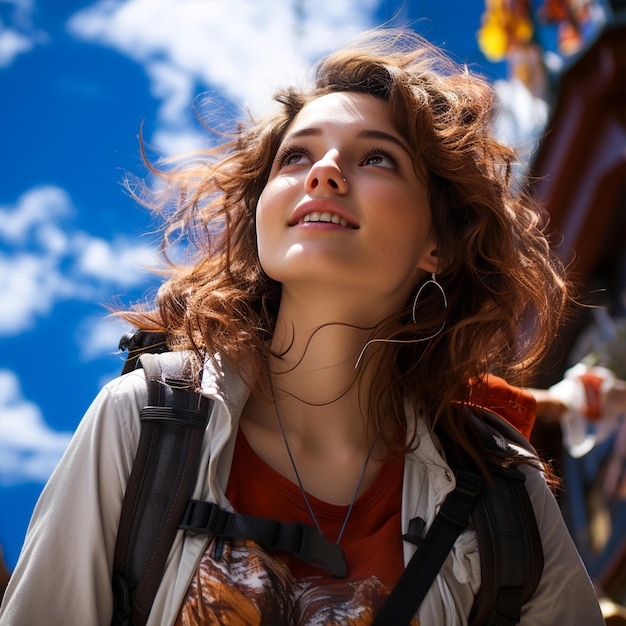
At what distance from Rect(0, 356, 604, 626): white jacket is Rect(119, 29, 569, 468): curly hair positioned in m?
0.22

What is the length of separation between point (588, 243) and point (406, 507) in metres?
4.18

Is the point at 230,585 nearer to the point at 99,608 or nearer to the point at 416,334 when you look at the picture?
the point at 99,608

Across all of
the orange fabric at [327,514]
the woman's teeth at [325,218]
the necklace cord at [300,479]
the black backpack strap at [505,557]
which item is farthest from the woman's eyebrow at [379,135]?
the black backpack strap at [505,557]

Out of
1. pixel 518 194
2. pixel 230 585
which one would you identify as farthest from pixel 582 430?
pixel 230 585

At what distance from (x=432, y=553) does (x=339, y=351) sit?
50 cm

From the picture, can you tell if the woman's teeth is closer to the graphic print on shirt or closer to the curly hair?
the curly hair

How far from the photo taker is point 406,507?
62.1 inches

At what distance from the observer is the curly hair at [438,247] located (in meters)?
1.74

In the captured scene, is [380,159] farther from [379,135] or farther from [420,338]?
[420,338]

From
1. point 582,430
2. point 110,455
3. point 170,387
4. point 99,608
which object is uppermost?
point 582,430

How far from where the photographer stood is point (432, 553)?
58.9 inches

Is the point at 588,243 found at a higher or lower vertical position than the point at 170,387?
higher

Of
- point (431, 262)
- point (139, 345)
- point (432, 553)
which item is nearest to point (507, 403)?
point (431, 262)

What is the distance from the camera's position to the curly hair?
1.74 metres
